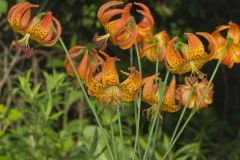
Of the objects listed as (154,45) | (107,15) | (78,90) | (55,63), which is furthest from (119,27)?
(55,63)

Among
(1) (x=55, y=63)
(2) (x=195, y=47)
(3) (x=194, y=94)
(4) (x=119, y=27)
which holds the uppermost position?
(4) (x=119, y=27)

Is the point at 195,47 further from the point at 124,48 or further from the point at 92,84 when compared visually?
the point at 92,84

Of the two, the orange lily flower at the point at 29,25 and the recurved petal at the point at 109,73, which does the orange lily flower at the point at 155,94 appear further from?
the orange lily flower at the point at 29,25

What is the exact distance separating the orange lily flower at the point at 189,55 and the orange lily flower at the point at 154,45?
8.3 inches

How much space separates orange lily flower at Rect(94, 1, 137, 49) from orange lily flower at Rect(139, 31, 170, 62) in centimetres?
23

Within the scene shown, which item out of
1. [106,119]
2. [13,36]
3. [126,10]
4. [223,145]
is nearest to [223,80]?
[223,145]

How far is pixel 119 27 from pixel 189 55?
0.70 ft

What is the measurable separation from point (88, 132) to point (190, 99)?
83 cm

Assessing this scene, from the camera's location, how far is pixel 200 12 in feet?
13.9

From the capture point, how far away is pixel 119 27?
209 centimetres

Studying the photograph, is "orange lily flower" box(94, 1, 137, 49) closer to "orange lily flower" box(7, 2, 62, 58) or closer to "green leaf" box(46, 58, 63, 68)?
"orange lily flower" box(7, 2, 62, 58)

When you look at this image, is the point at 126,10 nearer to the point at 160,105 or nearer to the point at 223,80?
the point at 160,105

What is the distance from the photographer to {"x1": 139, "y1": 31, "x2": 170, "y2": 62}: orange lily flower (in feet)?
7.83

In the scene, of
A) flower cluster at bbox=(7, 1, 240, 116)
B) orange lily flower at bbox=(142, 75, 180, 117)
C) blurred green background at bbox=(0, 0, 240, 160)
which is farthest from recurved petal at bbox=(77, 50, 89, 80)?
blurred green background at bbox=(0, 0, 240, 160)
